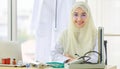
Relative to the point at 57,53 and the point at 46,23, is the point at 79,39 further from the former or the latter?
the point at 46,23

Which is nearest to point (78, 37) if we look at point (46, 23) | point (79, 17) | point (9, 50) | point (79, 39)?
point (79, 39)

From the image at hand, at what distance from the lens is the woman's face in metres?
2.94

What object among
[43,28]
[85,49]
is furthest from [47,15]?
[85,49]

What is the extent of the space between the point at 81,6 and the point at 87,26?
9.5 inches

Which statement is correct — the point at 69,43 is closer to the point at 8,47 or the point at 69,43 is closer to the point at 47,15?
the point at 8,47

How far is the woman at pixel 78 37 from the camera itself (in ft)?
9.34

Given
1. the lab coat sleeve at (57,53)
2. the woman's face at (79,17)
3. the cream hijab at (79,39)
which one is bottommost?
the lab coat sleeve at (57,53)

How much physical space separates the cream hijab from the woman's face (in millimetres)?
34

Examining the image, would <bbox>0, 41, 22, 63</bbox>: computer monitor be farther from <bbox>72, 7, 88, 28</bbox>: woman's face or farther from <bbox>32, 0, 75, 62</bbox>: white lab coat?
<bbox>32, 0, 75, 62</bbox>: white lab coat

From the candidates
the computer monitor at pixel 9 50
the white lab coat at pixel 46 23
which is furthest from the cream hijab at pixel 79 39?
the white lab coat at pixel 46 23

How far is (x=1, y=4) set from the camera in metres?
4.09

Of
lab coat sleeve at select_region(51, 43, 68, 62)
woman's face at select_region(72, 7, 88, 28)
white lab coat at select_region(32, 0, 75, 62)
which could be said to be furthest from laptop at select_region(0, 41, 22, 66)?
white lab coat at select_region(32, 0, 75, 62)

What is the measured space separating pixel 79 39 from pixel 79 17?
0.85 ft

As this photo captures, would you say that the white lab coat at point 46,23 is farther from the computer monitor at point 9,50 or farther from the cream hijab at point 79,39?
the computer monitor at point 9,50
